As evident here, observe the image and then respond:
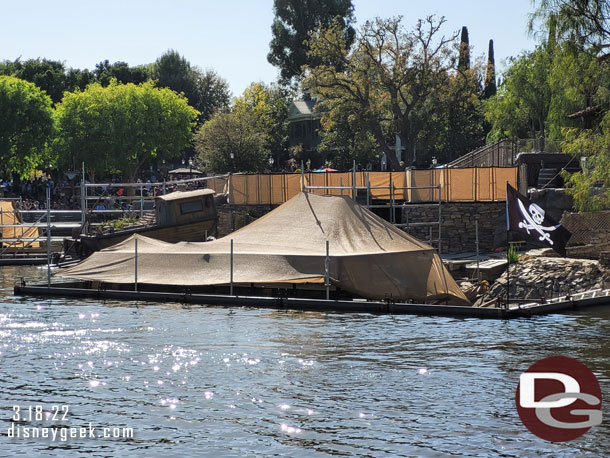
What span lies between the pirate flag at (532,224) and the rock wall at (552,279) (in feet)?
21.6

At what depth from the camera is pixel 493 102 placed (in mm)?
86000

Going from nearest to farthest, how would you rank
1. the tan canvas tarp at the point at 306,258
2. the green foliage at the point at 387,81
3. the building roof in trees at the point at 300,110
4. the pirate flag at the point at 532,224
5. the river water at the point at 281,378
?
the river water at the point at 281,378 → the pirate flag at the point at 532,224 → the tan canvas tarp at the point at 306,258 → the green foliage at the point at 387,81 → the building roof in trees at the point at 300,110

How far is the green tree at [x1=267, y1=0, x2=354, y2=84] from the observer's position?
115 metres

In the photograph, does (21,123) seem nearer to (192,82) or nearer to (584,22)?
(192,82)

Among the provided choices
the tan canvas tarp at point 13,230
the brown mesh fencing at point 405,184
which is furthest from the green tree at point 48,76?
the brown mesh fencing at point 405,184

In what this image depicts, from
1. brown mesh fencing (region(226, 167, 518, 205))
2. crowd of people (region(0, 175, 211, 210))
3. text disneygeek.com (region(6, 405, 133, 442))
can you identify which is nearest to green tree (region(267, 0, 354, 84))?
crowd of people (region(0, 175, 211, 210))

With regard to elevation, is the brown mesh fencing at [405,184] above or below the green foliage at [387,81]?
below

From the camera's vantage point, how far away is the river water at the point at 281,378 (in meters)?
18.2

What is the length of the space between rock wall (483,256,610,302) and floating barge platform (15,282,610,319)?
3.30 metres

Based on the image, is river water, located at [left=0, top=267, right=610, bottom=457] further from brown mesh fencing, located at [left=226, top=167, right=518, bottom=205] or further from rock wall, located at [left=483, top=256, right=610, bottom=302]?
brown mesh fencing, located at [left=226, top=167, right=518, bottom=205]

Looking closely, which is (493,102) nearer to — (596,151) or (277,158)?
(277,158)

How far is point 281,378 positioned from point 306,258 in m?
11.2

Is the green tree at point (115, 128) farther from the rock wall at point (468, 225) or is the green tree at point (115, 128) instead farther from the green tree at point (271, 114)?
the rock wall at point (468, 225)

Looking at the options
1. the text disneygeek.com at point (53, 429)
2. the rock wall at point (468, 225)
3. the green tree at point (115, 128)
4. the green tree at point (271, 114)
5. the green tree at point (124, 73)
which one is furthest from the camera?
the green tree at point (124, 73)
